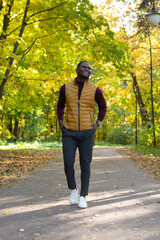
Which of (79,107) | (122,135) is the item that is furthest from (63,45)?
(122,135)

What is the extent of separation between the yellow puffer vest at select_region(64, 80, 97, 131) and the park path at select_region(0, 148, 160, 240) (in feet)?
3.87

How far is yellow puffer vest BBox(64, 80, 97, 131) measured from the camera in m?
4.46

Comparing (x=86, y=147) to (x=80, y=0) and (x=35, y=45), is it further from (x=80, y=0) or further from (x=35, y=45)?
(x=35, y=45)

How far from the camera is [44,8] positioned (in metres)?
9.93

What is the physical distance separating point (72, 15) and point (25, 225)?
7.65 m

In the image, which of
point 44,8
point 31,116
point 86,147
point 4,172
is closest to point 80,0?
point 44,8

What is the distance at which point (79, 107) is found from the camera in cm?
446

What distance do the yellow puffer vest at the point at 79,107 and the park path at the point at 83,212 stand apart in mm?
1180

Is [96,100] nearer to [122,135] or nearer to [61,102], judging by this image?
[61,102]

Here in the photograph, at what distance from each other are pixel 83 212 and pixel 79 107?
1.43m

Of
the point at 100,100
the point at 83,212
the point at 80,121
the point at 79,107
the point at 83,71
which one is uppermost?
the point at 83,71

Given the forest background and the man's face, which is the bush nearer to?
the forest background

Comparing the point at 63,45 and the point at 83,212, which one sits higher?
the point at 63,45

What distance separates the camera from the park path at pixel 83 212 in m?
3.32
